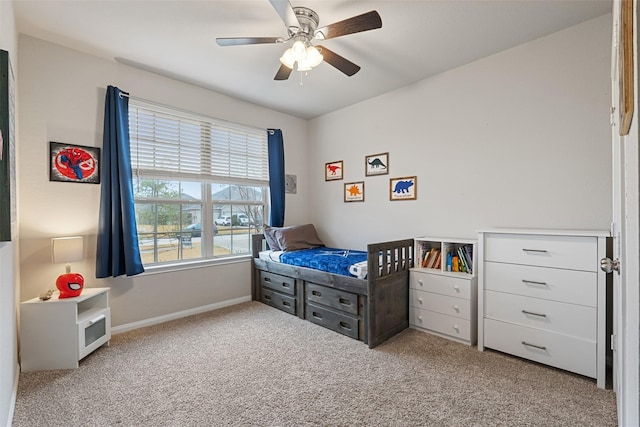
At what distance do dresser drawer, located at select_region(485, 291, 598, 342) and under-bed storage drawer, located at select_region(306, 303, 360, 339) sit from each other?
1.12 meters

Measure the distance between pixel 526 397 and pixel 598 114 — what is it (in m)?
2.10

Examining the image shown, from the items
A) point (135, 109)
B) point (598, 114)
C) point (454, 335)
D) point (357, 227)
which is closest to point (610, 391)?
point (454, 335)

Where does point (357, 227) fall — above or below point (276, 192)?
below

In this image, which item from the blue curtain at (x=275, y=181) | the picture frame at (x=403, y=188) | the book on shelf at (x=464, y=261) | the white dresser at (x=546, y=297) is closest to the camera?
the white dresser at (x=546, y=297)

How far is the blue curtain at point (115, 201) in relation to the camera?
2717 mm

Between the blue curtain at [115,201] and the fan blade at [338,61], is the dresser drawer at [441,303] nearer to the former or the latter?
the fan blade at [338,61]

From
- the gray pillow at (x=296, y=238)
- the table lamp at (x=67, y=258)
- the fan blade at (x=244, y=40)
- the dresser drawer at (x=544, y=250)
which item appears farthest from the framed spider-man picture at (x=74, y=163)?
the dresser drawer at (x=544, y=250)

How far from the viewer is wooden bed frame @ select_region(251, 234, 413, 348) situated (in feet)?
8.50

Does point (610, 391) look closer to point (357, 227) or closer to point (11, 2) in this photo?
point (357, 227)

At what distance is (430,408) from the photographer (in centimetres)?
175

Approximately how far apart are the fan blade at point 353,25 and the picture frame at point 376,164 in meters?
1.81

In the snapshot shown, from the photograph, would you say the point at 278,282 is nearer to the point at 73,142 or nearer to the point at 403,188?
the point at 403,188

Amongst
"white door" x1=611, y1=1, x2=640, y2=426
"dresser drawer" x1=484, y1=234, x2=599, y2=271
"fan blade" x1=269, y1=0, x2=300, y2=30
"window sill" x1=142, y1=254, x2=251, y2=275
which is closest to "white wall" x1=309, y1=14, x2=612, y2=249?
"dresser drawer" x1=484, y1=234, x2=599, y2=271

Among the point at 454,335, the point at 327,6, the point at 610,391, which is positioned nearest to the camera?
the point at 610,391
